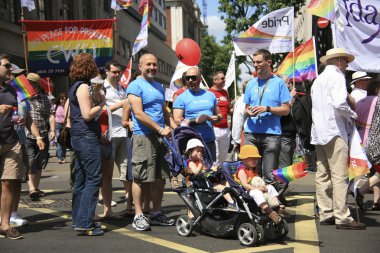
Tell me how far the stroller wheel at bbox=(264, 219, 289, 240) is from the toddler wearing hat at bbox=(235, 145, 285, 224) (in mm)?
149

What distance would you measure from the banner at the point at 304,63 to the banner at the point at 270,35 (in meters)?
0.33

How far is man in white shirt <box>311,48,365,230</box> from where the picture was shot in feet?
19.7

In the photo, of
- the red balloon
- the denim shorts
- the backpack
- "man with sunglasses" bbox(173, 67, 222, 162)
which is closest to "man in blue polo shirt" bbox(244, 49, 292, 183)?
the backpack

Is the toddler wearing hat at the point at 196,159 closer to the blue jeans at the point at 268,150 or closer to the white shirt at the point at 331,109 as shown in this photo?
the blue jeans at the point at 268,150

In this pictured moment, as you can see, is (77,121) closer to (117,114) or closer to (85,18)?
(117,114)

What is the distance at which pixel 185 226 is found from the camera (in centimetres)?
580

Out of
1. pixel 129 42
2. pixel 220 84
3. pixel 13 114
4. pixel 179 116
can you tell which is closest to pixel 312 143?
pixel 179 116

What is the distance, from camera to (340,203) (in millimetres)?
6051

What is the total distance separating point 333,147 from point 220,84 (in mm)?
2537

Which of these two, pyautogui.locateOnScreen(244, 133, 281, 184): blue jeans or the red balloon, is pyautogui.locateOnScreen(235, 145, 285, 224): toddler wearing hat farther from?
the red balloon

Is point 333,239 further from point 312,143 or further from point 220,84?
point 220,84

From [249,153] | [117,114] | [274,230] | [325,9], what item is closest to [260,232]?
[274,230]

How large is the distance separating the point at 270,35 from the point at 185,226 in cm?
434

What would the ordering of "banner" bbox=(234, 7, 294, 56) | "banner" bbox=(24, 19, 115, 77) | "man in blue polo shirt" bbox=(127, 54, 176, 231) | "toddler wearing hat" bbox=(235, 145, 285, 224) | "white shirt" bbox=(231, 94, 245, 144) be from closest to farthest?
"toddler wearing hat" bbox=(235, 145, 285, 224) < "man in blue polo shirt" bbox=(127, 54, 176, 231) < "white shirt" bbox=(231, 94, 245, 144) < "banner" bbox=(234, 7, 294, 56) < "banner" bbox=(24, 19, 115, 77)
